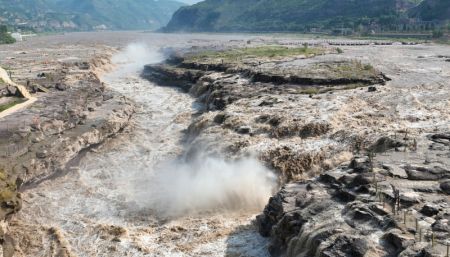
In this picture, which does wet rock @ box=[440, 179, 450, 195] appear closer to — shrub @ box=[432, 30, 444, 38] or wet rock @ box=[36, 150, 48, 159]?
wet rock @ box=[36, 150, 48, 159]

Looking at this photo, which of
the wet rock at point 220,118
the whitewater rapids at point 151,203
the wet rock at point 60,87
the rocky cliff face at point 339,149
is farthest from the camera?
the wet rock at point 60,87

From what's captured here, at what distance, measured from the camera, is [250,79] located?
59406 millimetres

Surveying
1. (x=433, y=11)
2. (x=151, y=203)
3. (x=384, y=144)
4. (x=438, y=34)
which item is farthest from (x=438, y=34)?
(x=151, y=203)

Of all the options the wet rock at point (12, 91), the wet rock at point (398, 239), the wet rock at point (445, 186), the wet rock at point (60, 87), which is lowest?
the wet rock at point (398, 239)

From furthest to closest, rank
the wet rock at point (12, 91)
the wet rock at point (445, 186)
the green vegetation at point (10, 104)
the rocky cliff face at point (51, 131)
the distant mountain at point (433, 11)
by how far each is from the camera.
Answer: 1. the distant mountain at point (433, 11)
2. the wet rock at point (12, 91)
3. the green vegetation at point (10, 104)
4. the rocky cliff face at point (51, 131)
5. the wet rock at point (445, 186)

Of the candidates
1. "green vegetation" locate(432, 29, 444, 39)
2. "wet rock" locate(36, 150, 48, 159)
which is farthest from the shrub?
"wet rock" locate(36, 150, 48, 159)

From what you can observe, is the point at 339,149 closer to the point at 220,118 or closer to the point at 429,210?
the point at 429,210

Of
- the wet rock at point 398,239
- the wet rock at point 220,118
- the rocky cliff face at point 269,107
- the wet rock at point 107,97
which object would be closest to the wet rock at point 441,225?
the wet rock at point 398,239

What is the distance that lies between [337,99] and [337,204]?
2293cm

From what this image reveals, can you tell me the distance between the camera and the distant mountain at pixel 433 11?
178 m

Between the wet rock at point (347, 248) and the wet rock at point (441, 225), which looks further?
the wet rock at point (441, 225)

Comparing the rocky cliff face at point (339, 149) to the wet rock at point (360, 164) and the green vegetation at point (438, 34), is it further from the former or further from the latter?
the green vegetation at point (438, 34)

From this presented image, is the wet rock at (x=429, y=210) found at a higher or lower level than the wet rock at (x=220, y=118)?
higher

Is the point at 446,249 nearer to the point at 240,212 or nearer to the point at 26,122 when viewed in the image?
the point at 240,212
